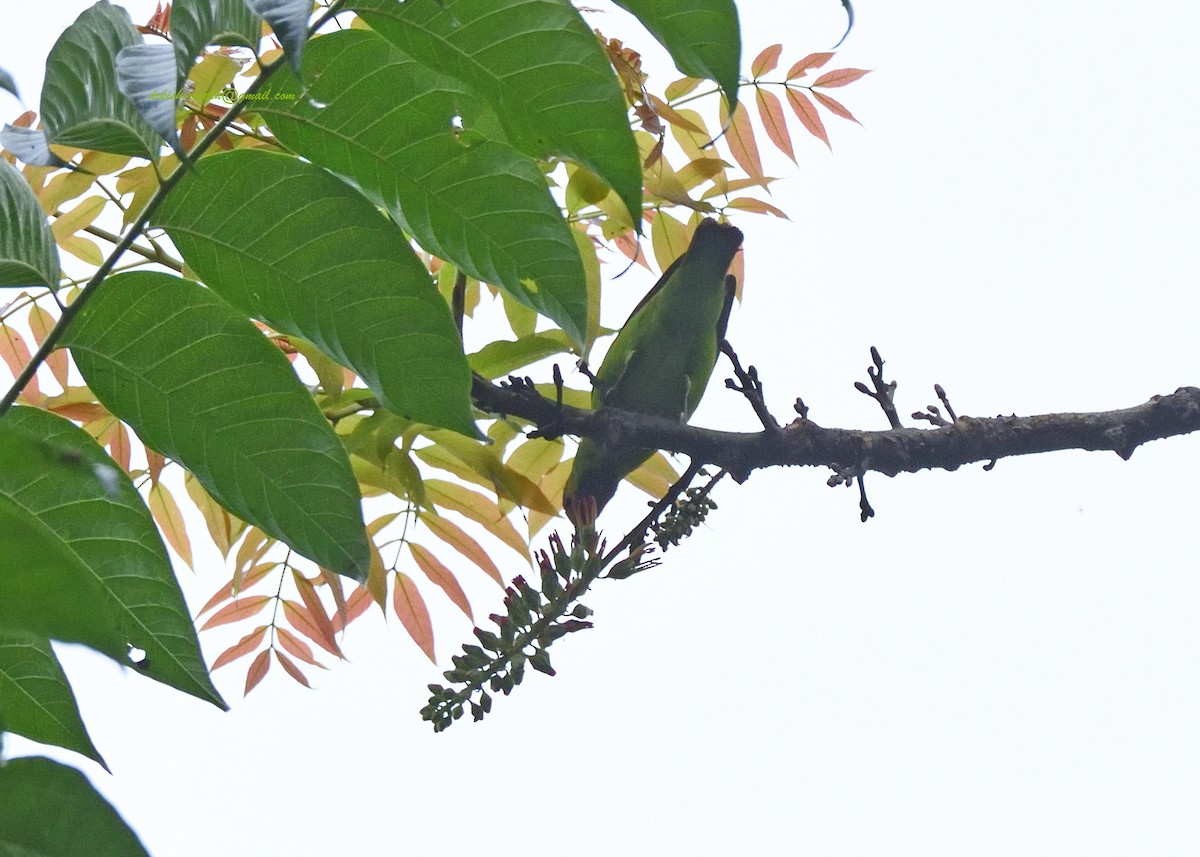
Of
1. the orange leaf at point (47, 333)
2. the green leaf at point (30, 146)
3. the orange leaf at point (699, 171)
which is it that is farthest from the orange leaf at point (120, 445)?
the orange leaf at point (699, 171)

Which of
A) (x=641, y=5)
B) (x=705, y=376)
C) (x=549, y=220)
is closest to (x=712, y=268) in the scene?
(x=705, y=376)

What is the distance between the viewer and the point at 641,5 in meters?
0.78

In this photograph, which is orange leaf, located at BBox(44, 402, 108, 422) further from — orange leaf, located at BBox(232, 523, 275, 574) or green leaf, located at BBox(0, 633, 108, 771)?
green leaf, located at BBox(0, 633, 108, 771)

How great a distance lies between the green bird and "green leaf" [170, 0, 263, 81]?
1428 mm

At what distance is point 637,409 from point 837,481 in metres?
0.89

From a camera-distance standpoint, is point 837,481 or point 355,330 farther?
point 837,481

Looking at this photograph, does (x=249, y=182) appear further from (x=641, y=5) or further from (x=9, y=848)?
(x=9, y=848)

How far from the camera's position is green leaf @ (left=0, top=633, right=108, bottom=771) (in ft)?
2.78

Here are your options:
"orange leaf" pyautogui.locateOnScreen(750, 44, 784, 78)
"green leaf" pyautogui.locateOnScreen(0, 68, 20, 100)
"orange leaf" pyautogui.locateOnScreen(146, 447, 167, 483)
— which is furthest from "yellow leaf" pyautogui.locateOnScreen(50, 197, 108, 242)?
"orange leaf" pyautogui.locateOnScreen(750, 44, 784, 78)

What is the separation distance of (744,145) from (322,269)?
103 cm

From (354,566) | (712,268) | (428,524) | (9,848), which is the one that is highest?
(712,268)

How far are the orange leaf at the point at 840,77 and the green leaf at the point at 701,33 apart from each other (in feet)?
3.96

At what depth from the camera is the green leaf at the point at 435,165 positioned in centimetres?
91

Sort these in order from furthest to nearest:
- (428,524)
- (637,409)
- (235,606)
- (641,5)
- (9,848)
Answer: (637,409)
(235,606)
(428,524)
(641,5)
(9,848)
